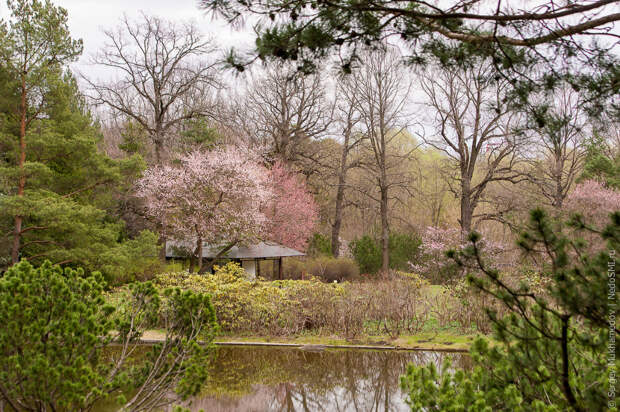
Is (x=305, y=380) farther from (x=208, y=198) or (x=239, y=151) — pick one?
(x=239, y=151)

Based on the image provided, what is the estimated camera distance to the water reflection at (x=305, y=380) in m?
6.08

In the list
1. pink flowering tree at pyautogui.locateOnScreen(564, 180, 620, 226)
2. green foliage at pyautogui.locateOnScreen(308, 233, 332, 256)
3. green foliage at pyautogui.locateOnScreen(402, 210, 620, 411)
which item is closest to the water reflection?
green foliage at pyautogui.locateOnScreen(402, 210, 620, 411)

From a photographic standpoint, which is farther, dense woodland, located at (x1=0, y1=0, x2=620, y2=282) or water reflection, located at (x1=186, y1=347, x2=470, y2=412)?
dense woodland, located at (x1=0, y1=0, x2=620, y2=282)

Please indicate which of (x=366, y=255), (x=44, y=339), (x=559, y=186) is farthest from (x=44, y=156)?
(x=559, y=186)

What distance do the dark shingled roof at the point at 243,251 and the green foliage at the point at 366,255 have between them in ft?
12.0

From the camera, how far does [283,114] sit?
22984mm

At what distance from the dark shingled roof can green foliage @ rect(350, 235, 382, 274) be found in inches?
144

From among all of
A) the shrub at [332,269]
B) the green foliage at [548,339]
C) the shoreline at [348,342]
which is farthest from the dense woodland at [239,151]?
the shoreline at [348,342]

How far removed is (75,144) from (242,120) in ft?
36.3

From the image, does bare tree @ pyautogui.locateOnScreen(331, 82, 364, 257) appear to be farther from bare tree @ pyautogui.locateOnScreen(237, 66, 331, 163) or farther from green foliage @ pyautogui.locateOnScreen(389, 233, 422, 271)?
green foliage @ pyautogui.locateOnScreen(389, 233, 422, 271)

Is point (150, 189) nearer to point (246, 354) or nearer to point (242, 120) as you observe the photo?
point (242, 120)

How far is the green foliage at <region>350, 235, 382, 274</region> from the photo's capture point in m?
19.9

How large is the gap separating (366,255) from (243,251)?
5.40 meters

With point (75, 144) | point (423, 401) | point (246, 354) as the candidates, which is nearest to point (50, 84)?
point (75, 144)
